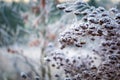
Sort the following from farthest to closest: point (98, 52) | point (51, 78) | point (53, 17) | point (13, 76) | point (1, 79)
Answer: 1. point (13, 76)
2. point (1, 79)
3. point (53, 17)
4. point (51, 78)
5. point (98, 52)

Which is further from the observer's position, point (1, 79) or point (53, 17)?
point (1, 79)

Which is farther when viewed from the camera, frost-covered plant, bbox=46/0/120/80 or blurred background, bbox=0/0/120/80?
blurred background, bbox=0/0/120/80

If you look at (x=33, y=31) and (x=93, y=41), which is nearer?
(x=93, y=41)

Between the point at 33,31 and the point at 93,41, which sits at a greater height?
the point at 93,41

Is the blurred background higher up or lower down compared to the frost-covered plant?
lower down

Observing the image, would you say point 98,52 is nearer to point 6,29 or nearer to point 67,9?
point 67,9

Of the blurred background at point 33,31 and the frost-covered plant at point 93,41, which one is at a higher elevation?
the frost-covered plant at point 93,41

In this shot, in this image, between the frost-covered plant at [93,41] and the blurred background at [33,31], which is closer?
the frost-covered plant at [93,41]

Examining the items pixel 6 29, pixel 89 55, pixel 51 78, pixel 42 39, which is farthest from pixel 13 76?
pixel 89 55
